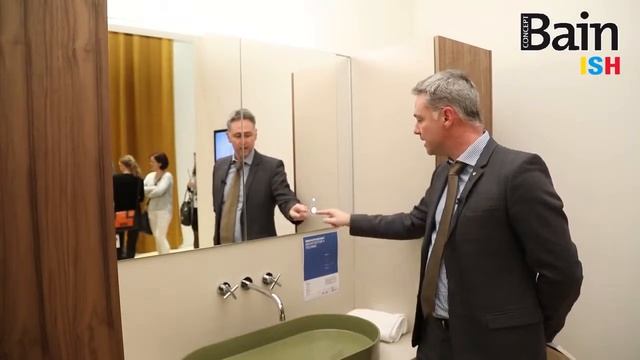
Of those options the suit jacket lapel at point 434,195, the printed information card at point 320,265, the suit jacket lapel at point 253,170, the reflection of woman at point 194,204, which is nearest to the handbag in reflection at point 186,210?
the reflection of woman at point 194,204

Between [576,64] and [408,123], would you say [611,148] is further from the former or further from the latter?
[408,123]

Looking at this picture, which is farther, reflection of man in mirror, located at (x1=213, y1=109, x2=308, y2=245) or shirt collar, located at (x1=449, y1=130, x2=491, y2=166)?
reflection of man in mirror, located at (x1=213, y1=109, x2=308, y2=245)

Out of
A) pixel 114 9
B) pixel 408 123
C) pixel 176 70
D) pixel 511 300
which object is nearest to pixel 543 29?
pixel 408 123

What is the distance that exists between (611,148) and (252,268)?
5.09 feet

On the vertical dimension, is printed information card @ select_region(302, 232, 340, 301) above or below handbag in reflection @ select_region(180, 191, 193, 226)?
below

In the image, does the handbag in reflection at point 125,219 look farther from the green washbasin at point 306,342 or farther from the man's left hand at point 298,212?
the man's left hand at point 298,212

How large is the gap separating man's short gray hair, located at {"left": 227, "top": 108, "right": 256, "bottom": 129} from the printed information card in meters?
0.54

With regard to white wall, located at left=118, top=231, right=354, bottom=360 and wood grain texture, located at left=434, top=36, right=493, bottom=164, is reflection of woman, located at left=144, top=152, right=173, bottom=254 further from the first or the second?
wood grain texture, located at left=434, top=36, right=493, bottom=164

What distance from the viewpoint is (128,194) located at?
1.27 meters

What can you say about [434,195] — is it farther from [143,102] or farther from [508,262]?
[143,102]

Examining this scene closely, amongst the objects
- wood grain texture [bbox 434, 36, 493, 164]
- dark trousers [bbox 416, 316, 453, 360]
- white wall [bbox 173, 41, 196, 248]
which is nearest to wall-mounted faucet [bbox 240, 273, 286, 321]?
white wall [bbox 173, 41, 196, 248]

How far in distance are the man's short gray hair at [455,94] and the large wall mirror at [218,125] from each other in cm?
66

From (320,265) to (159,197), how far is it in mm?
775

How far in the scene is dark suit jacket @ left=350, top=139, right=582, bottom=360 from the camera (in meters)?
1.10
